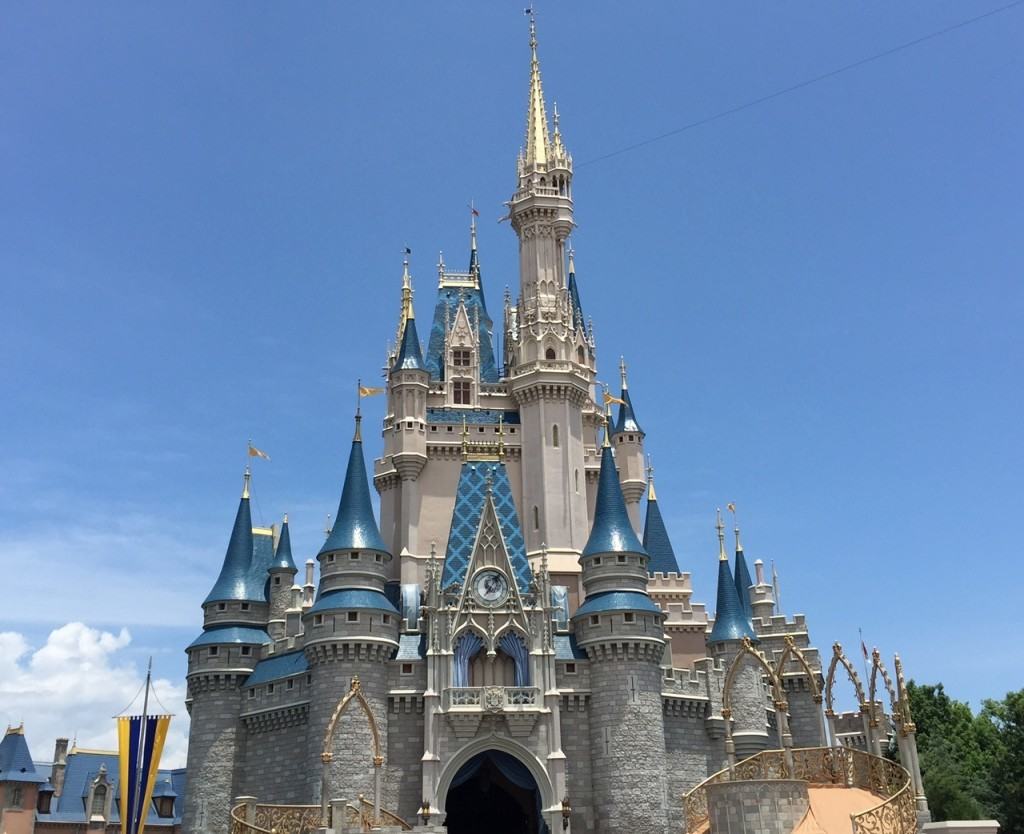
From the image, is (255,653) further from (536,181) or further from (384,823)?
(536,181)

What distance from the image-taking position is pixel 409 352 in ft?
175

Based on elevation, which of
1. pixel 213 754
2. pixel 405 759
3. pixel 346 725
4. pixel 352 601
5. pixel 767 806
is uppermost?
pixel 352 601

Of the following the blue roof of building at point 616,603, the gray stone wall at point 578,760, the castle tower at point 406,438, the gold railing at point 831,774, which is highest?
the castle tower at point 406,438

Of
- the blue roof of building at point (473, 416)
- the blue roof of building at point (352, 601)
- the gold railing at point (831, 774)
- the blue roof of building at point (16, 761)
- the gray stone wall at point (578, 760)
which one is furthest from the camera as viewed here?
the blue roof of building at point (16, 761)

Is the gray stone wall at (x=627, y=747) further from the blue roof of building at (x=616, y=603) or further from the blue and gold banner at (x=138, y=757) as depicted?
the blue and gold banner at (x=138, y=757)

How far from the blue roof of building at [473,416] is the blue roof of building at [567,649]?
1233 cm

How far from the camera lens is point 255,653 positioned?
47.5 meters

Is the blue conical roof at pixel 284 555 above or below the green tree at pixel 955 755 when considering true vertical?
above

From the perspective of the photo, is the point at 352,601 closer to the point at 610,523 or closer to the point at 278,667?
the point at 278,667

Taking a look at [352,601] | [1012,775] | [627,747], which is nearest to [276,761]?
[352,601]

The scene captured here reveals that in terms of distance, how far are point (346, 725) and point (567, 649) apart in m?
9.53

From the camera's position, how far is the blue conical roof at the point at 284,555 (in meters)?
51.3

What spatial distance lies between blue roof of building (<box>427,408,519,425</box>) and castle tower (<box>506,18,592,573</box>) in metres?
0.75

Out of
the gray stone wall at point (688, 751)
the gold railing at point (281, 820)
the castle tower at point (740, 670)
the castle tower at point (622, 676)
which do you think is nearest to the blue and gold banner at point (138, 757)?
the gold railing at point (281, 820)
